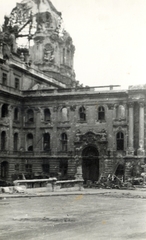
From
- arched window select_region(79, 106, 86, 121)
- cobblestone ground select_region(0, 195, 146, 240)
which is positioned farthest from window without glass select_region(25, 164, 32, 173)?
cobblestone ground select_region(0, 195, 146, 240)

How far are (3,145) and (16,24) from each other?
22.9 metres

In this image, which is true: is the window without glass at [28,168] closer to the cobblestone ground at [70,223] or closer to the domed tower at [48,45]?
the domed tower at [48,45]

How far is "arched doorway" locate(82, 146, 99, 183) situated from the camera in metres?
49.0

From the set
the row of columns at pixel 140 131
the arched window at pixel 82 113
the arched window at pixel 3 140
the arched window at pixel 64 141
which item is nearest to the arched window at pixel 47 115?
the arched window at pixel 64 141

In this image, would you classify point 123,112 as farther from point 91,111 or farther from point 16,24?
point 16,24

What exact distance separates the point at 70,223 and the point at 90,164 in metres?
34.0

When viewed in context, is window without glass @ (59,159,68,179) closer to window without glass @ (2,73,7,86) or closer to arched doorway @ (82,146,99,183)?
arched doorway @ (82,146,99,183)

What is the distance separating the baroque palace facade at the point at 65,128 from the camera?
47906mm

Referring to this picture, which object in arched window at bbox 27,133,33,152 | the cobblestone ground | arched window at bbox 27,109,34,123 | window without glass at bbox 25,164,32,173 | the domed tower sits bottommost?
the cobblestone ground

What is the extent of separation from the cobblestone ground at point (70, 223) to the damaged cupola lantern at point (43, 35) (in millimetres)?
45372

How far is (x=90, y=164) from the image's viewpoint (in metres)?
49.3

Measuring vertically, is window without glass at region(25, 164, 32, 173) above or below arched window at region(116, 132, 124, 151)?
below

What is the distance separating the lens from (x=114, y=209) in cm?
2048

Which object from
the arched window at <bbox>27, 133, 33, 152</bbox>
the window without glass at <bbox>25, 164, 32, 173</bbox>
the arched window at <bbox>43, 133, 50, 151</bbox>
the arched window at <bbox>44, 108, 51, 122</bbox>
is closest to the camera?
the window without glass at <bbox>25, 164, 32, 173</bbox>
